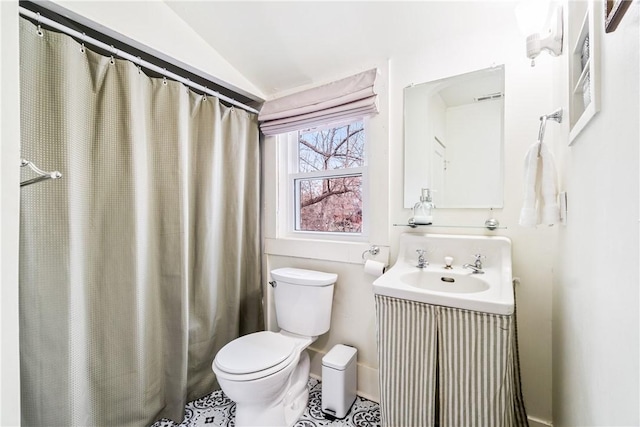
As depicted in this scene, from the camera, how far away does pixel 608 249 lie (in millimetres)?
539

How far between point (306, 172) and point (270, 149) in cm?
33

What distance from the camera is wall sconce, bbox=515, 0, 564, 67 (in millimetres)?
1023

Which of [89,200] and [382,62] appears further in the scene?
[382,62]

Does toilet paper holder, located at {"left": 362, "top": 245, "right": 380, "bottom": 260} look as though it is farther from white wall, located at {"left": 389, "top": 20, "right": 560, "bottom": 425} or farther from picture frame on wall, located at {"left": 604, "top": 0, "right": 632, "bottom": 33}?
picture frame on wall, located at {"left": 604, "top": 0, "right": 632, "bottom": 33}

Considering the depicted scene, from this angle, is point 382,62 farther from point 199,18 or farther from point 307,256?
point 307,256

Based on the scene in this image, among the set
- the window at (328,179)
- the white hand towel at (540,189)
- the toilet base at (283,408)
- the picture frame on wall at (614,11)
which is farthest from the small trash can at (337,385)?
the picture frame on wall at (614,11)

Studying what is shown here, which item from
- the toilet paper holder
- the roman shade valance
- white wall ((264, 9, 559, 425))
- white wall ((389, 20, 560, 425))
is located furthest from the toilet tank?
the roman shade valance

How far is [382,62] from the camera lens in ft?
5.25

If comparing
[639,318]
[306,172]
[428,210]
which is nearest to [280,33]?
[306,172]

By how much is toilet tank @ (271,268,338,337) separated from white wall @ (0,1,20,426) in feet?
3.75

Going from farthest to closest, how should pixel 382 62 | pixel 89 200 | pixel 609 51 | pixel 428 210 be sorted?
pixel 382 62
pixel 428 210
pixel 89 200
pixel 609 51

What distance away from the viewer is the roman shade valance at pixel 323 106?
1.59m

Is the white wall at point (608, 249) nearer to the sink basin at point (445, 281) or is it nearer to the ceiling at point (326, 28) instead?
the sink basin at point (445, 281)

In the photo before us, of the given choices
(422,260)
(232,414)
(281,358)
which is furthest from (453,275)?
(232,414)
